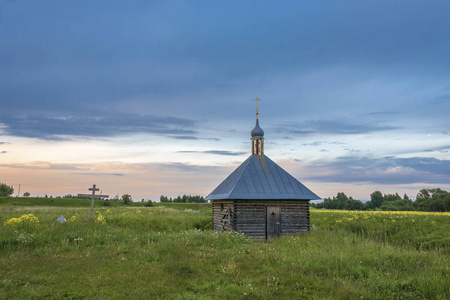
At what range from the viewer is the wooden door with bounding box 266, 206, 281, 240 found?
69.9 feet

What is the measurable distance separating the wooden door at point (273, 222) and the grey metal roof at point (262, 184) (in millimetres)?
1066

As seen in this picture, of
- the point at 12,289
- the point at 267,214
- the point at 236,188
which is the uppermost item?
the point at 236,188

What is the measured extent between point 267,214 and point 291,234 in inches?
81.9

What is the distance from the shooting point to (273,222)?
70.7 ft

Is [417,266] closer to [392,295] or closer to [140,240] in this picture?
[392,295]

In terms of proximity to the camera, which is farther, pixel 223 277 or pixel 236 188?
pixel 236 188

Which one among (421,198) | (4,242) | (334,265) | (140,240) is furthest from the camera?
(421,198)

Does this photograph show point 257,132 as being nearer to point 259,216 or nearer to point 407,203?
point 259,216

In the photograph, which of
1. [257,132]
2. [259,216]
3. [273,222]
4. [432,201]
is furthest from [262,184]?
[432,201]

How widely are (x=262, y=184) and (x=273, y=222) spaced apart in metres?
2.61

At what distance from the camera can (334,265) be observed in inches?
470

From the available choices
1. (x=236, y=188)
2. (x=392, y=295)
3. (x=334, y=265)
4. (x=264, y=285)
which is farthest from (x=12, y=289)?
(x=236, y=188)

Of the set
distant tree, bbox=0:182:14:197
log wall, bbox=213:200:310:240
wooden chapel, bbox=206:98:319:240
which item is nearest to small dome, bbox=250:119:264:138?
wooden chapel, bbox=206:98:319:240

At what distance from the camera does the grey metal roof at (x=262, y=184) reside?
69.3 ft
